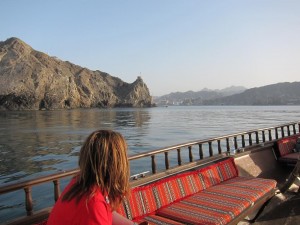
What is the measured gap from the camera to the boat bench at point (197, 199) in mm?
3869

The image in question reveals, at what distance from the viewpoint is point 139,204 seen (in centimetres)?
405

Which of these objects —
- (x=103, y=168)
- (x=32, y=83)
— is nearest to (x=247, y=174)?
(x=103, y=168)

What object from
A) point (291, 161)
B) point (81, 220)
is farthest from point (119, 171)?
point (291, 161)

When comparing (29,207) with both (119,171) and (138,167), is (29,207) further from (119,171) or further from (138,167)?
(138,167)

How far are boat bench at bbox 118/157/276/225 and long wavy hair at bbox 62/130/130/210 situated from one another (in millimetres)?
1881

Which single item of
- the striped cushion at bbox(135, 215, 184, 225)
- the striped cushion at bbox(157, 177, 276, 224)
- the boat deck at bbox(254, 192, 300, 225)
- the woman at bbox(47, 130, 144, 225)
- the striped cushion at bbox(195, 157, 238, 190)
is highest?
the woman at bbox(47, 130, 144, 225)

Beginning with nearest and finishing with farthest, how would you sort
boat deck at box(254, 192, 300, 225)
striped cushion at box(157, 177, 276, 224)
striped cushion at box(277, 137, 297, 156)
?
striped cushion at box(157, 177, 276, 224), boat deck at box(254, 192, 300, 225), striped cushion at box(277, 137, 297, 156)

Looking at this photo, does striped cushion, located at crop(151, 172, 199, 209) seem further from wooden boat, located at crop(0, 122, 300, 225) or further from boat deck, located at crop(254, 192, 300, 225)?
boat deck, located at crop(254, 192, 300, 225)

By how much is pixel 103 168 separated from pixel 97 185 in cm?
11

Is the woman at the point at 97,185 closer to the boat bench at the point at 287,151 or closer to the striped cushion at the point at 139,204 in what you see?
the striped cushion at the point at 139,204

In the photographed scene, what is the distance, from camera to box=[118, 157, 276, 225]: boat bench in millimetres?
3869

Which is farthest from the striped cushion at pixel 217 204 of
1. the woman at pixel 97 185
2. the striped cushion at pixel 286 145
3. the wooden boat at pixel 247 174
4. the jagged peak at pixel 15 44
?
the jagged peak at pixel 15 44

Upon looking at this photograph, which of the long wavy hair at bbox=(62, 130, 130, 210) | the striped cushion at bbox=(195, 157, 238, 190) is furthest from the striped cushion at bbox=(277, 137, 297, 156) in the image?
the long wavy hair at bbox=(62, 130, 130, 210)

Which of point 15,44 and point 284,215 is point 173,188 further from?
point 15,44
